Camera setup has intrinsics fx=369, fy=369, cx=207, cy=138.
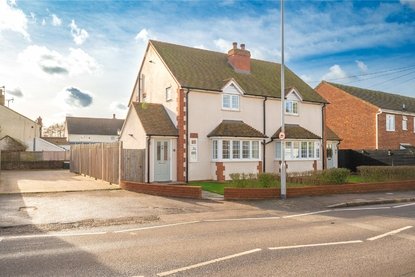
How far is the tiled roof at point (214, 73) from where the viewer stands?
80.1ft

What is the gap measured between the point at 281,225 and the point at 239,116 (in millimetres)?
15213

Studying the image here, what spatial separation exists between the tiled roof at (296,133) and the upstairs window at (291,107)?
3.46 feet

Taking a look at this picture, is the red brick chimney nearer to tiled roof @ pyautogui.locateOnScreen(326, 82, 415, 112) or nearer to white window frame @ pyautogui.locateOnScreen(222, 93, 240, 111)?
white window frame @ pyautogui.locateOnScreen(222, 93, 240, 111)

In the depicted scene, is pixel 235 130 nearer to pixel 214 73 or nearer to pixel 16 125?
pixel 214 73

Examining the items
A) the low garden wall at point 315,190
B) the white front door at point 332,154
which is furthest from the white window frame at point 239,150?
the white front door at point 332,154

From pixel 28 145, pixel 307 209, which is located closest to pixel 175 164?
pixel 307 209

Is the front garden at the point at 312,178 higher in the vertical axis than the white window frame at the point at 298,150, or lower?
lower

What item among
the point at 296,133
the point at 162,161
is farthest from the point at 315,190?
the point at 296,133

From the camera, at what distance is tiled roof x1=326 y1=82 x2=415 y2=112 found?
3872 cm

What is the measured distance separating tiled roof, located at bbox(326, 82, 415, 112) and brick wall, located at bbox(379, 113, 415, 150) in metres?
1.22

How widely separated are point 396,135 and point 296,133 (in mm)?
17356

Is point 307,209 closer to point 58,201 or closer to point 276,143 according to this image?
point 58,201

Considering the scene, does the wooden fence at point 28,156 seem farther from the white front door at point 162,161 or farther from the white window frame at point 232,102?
the white window frame at point 232,102

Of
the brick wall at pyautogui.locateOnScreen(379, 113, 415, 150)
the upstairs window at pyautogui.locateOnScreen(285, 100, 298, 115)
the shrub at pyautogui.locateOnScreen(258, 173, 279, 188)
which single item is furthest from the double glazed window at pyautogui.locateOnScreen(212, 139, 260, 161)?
the brick wall at pyautogui.locateOnScreen(379, 113, 415, 150)
